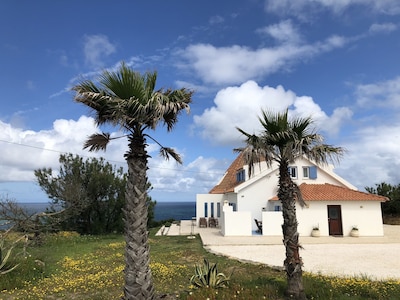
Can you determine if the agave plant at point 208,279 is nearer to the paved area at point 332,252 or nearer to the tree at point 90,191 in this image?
the paved area at point 332,252

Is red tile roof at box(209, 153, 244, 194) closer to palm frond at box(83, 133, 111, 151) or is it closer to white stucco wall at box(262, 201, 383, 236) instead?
white stucco wall at box(262, 201, 383, 236)

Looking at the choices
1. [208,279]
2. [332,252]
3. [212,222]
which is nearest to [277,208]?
[212,222]

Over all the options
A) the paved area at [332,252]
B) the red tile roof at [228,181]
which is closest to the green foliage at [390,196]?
the paved area at [332,252]

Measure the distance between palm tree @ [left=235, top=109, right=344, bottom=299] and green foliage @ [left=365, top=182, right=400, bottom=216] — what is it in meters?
26.2

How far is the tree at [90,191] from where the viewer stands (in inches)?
917

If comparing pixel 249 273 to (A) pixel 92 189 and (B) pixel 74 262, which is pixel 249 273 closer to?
(B) pixel 74 262

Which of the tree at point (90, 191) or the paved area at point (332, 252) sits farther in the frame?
the tree at point (90, 191)

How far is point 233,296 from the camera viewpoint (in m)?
7.14

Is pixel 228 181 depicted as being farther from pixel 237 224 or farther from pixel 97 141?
pixel 97 141

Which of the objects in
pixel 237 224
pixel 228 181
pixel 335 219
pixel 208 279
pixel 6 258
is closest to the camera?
pixel 6 258

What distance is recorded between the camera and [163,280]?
10141mm

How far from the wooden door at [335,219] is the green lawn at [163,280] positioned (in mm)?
10839

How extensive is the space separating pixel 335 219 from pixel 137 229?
64.9 ft

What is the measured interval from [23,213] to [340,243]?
60.1 ft
